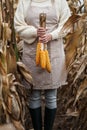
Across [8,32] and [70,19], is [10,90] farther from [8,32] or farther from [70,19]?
[70,19]

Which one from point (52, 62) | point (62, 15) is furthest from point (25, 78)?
point (62, 15)

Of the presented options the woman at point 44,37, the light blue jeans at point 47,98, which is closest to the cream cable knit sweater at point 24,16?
the woman at point 44,37

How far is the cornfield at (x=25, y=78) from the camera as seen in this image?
2.40 metres

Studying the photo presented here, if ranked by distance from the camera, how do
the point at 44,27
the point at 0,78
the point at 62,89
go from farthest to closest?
the point at 62,89, the point at 44,27, the point at 0,78

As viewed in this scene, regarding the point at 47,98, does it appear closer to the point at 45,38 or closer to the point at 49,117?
the point at 49,117

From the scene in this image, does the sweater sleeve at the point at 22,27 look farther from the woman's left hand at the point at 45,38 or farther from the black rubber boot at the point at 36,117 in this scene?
the black rubber boot at the point at 36,117

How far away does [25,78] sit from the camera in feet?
8.72

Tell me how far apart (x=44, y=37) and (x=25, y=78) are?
0.98 feet

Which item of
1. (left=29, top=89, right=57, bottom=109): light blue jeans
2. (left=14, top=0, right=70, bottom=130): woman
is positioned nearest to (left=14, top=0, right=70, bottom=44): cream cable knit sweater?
(left=14, top=0, right=70, bottom=130): woman

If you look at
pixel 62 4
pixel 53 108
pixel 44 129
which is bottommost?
pixel 44 129

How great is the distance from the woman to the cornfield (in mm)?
56

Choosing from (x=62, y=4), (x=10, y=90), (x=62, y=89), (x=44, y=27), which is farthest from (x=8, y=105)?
(x=62, y=89)

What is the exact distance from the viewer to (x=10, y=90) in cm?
246

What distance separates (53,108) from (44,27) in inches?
21.7
